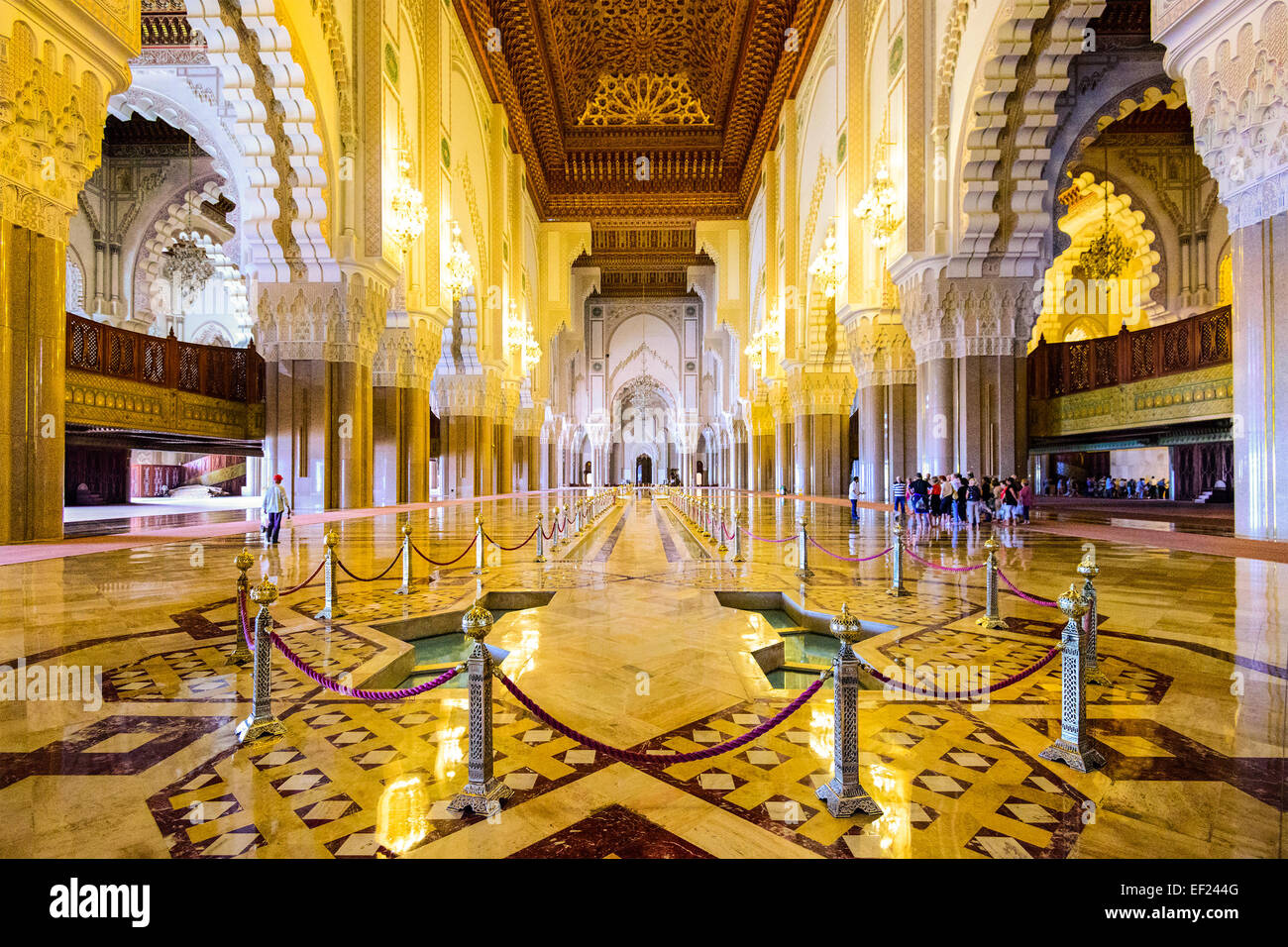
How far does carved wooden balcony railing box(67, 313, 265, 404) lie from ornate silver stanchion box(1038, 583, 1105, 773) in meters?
13.3

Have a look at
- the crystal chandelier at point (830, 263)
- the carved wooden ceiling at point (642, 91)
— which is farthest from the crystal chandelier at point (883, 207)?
the carved wooden ceiling at point (642, 91)

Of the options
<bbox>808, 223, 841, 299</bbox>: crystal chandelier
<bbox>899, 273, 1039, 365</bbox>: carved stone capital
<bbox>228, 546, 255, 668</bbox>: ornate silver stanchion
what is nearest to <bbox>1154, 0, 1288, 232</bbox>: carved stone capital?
<bbox>899, 273, 1039, 365</bbox>: carved stone capital

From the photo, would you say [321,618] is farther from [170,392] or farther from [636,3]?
[636,3]

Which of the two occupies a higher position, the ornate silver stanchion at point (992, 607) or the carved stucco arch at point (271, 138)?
the carved stucco arch at point (271, 138)

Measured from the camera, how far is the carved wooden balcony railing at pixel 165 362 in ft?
33.6

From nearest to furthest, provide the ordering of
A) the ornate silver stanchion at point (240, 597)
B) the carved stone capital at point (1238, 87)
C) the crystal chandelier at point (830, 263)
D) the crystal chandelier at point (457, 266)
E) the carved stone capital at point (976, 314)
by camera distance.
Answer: the ornate silver stanchion at point (240, 597), the carved stone capital at point (1238, 87), the carved stone capital at point (976, 314), the crystal chandelier at point (830, 263), the crystal chandelier at point (457, 266)

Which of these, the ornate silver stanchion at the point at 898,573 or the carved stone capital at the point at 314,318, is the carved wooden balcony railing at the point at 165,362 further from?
the ornate silver stanchion at the point at 898,573

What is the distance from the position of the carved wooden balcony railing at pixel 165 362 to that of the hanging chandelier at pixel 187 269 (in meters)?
8.10

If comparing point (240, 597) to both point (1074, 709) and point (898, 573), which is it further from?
point (898, 573)

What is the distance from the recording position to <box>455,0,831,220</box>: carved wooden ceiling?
1457 cm

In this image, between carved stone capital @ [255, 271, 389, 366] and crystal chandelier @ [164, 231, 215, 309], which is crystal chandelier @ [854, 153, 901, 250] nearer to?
carved stone capital @ [255, 271, 389, 366]

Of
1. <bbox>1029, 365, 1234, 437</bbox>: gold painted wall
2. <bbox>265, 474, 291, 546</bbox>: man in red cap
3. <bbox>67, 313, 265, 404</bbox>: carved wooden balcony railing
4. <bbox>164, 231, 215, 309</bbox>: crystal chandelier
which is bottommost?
<bbox>265, 474, 291, 546</bbox>: man in red cap

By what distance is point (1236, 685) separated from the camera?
92.5 inches
